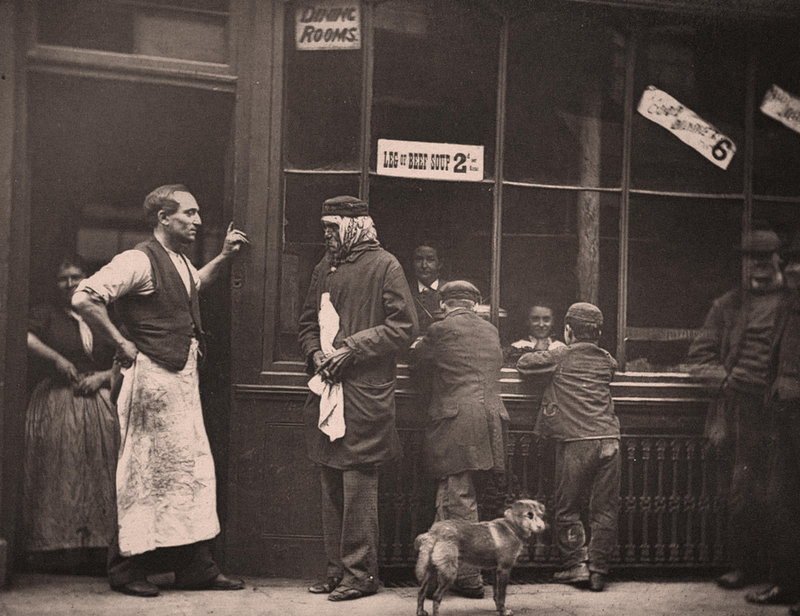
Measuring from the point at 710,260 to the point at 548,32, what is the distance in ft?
6.17

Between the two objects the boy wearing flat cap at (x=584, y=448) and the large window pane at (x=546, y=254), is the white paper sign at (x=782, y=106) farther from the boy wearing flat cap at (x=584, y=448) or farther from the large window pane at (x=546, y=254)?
the boy wearing flat cap at (x=584, y=448)

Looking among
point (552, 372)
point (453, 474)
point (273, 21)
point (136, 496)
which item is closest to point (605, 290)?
point (552, 372)

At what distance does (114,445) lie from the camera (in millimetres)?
5645

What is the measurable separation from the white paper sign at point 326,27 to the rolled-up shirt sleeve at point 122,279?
168 centimetres

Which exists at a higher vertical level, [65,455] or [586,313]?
[586,313]

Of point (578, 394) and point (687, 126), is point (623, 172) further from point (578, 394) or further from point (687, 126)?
point (578, 394)

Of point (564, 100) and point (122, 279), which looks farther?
point (564, 100)

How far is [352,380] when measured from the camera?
517cm

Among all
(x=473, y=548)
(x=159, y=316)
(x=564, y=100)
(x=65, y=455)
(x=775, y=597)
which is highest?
(x=564, y=100)

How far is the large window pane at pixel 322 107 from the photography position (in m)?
5.61

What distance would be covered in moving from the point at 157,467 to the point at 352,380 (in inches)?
47.2

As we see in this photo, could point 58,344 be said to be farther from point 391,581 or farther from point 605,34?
point 605,34

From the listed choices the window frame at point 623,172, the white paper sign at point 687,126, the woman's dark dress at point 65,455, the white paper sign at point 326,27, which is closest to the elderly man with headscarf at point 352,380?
the window frame at point 623,172

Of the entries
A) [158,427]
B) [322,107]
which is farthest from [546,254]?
[158,427]
